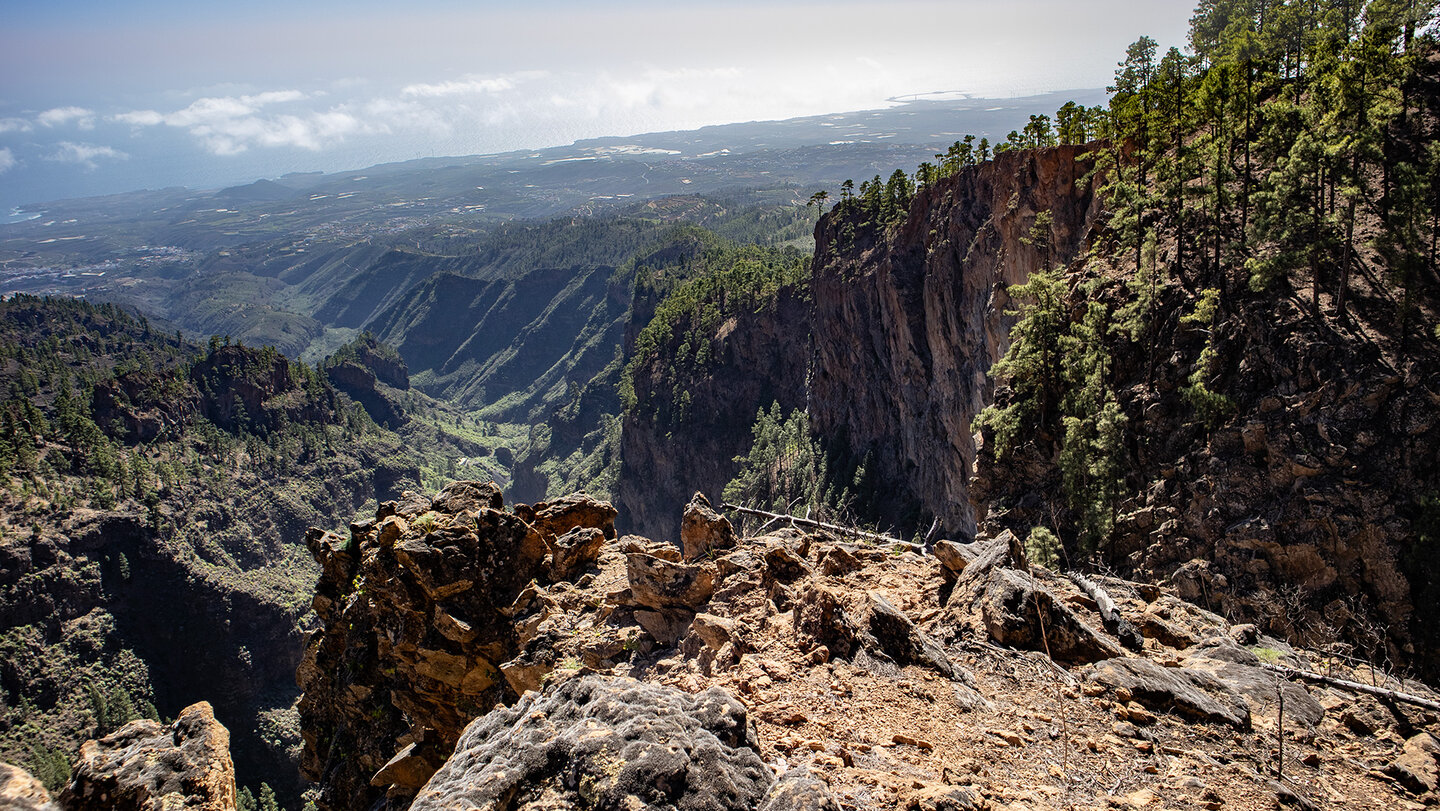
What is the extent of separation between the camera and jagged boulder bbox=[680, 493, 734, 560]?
52.6ft

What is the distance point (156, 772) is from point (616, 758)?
245 inches

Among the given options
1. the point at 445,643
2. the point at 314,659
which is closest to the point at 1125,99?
the point at 445,643

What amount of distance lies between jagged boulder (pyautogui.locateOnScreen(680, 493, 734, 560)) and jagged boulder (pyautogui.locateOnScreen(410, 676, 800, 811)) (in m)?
7.40

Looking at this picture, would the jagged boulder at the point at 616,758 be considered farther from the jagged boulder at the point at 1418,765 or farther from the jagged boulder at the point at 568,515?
the jagged boulder at the point at 568,515

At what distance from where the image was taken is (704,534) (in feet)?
52.6

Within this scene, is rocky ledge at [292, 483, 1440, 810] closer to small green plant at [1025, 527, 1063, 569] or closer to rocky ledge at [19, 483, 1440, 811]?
rocky ledge at [19, 483, 1440, 811]

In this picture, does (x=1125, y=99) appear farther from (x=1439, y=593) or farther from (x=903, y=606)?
(x=903, y=606)

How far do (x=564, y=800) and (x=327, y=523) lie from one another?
134 metres

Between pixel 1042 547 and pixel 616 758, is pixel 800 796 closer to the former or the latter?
pixel 616 758

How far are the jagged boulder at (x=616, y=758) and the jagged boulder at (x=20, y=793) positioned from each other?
3215mm

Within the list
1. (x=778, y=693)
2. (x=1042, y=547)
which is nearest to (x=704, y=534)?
(x=778, y=693)

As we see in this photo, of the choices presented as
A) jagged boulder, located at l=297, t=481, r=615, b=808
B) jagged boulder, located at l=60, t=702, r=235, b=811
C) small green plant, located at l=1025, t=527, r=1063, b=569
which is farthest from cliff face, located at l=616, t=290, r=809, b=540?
jagged boulder, located at l=60, t=702, r=235, b=811

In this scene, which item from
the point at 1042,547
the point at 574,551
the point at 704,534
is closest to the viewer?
the point at 704,534

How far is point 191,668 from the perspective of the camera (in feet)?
267
